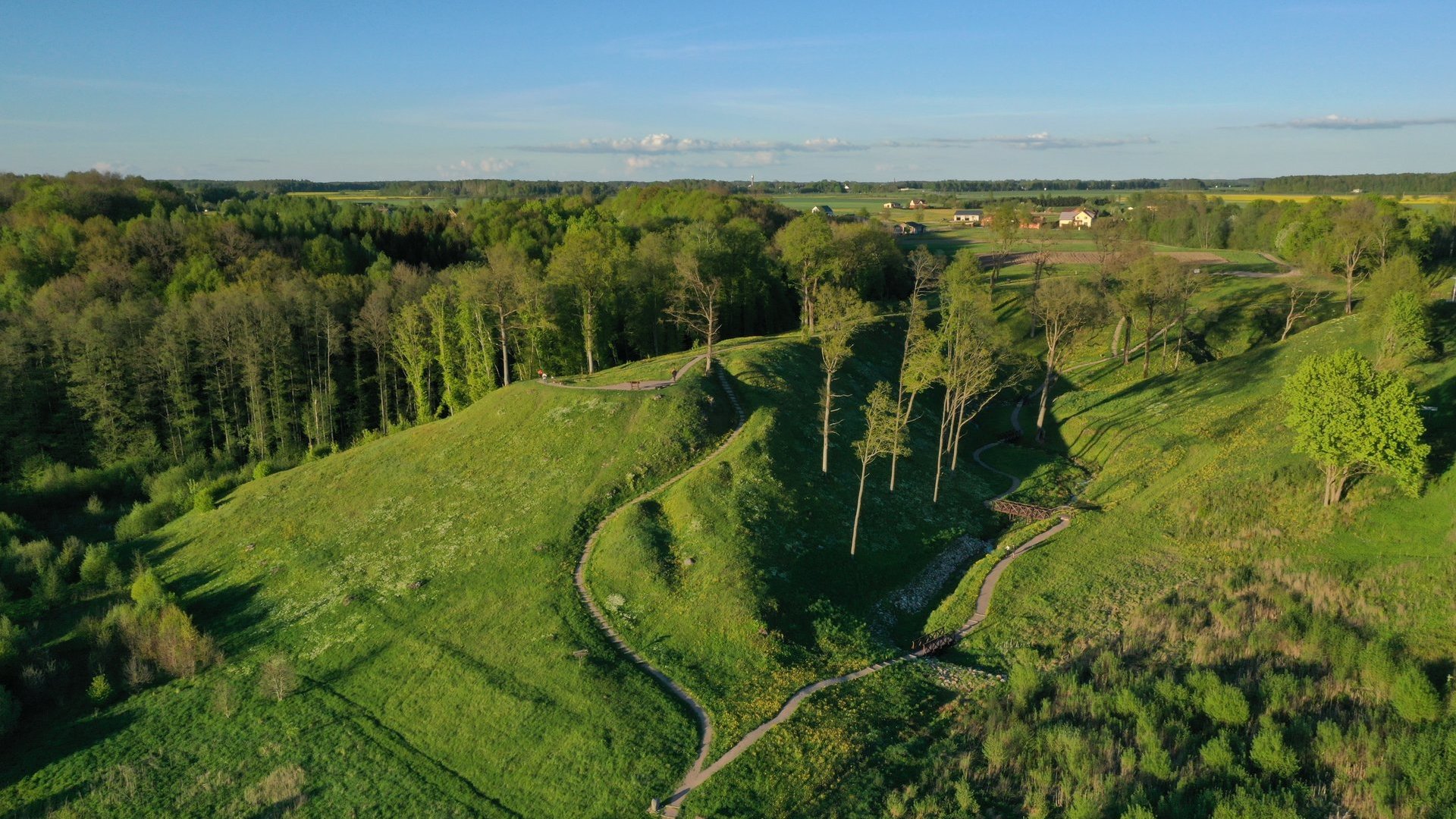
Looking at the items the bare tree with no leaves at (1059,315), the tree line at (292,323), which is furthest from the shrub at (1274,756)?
the tree line at (292,323)

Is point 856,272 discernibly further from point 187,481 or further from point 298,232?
point 298,232

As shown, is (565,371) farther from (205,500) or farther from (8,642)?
(8,642)

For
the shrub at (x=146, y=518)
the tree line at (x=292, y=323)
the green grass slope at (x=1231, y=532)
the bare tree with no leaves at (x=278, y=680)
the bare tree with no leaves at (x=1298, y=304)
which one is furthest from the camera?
the bare tree with no leaves at (x=1298, y=304)

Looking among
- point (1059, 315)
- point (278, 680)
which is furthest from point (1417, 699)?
point (278, 680)

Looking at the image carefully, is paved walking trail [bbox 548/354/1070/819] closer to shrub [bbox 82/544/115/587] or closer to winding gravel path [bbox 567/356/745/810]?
winding gravel path [bbox 567/356/745/810]

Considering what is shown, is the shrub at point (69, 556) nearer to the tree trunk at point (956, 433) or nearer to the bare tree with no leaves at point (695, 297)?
the bare tree with no leaves at point (695, 297)

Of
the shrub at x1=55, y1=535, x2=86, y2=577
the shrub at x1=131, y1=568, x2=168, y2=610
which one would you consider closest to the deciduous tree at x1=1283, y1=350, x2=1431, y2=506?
the shrub at x1=131, y1=568, x2=168, y2=610
